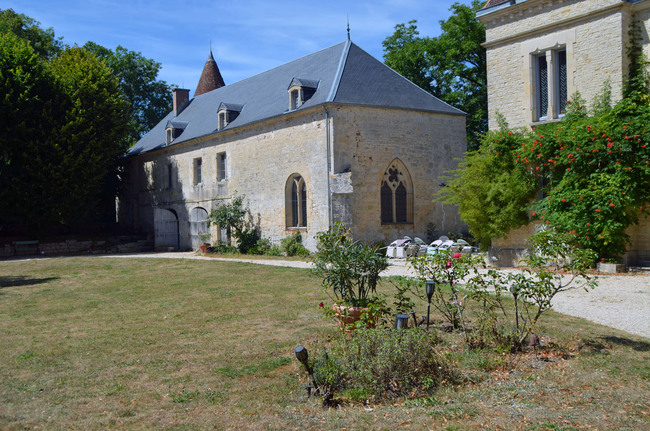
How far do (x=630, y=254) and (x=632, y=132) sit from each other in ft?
9.73

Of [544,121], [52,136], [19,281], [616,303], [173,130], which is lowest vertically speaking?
[19,281]

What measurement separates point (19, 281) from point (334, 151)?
10273 mm

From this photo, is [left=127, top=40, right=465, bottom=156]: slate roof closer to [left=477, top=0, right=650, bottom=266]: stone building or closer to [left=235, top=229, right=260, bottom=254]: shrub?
[left=235, top=229, right=260, bottom=254]: shrub

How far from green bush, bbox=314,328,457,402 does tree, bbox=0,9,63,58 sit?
3104cm

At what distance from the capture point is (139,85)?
41.3 m

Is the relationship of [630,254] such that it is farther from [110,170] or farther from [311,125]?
[110,170]

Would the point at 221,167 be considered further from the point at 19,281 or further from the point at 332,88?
the point at 19,281

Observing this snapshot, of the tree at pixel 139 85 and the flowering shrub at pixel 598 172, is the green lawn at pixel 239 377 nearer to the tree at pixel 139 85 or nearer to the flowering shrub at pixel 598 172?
the flowering shrub at pixel 598 172

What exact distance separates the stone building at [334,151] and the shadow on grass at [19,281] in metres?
8.84

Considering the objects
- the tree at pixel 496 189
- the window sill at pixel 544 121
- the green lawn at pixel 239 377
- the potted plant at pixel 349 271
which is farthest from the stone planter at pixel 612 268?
the potted plant at pixel 349 271

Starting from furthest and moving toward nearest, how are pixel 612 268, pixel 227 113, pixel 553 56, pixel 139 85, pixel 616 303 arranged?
pixel 139 85
pixel 227 113
pixel 553 56
pixel 612 268
pixel 616 303

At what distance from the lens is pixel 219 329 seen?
7656mm

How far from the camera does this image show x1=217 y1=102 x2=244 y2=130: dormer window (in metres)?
24.1

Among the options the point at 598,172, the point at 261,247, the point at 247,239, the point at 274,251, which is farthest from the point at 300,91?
the point at 598,172
